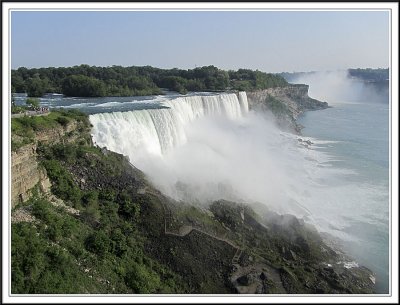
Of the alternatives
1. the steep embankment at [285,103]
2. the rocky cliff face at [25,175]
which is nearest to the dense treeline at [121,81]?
the steep embankment at [285,103]

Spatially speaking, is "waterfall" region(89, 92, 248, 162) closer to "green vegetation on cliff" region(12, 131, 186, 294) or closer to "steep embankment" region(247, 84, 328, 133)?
"green vegetation on cliff" region(12, 131, 186, 294)

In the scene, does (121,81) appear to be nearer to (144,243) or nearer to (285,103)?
(285,103)

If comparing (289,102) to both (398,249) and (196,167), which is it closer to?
(196,167)

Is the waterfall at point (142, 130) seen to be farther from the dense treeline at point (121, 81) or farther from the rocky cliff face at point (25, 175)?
the dense treeline at point (121, 81)

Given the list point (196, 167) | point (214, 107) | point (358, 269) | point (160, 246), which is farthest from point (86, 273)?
point (214, 107)

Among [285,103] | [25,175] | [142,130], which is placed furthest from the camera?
[285,103]

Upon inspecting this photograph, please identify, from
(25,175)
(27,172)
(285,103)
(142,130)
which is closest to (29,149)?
(27,172)

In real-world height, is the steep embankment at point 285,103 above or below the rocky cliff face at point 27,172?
above
